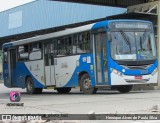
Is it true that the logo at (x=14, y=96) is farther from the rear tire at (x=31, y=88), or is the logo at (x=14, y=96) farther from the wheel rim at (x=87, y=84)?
the rear tire at (x=31, y=88)

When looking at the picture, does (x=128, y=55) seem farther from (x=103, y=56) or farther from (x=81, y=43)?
(x=81, y=43)

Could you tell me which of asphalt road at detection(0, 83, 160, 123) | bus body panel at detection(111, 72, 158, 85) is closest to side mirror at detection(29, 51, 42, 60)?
bus body panel at detection(111, 72, 158, 85)

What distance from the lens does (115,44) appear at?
759 inches

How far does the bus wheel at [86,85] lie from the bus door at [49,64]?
2739mm

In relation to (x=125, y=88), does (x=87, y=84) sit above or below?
above

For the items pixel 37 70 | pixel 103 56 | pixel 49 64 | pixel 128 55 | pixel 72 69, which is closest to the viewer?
pixel 128 55

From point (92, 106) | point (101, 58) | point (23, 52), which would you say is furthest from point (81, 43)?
point (92, 106)

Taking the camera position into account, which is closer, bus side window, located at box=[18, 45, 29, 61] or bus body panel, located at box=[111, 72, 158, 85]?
bus body panel, located at box=[111, 72, 158, 85]

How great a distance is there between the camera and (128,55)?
19453 mm

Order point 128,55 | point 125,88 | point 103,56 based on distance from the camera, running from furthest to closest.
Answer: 1. point 125,88
2. point 103,56
3. point 128,55

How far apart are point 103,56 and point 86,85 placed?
5.98 feet

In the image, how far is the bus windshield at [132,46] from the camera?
63.4 feet

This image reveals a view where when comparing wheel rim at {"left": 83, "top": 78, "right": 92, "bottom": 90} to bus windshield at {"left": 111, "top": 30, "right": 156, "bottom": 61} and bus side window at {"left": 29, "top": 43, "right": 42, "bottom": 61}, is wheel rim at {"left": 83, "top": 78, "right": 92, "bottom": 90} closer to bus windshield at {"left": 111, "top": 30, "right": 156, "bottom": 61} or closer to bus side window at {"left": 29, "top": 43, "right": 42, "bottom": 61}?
bus windshield at {"left": 111, "top": 30, "right": 156, "bottom": 61}

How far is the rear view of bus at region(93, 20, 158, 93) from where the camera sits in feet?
63.1
